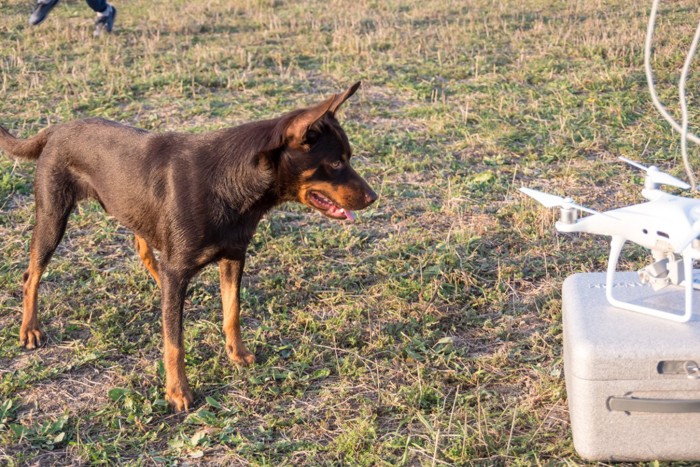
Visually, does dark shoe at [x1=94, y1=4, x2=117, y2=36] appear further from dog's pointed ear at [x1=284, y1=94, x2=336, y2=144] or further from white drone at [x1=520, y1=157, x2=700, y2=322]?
white drone at [x1=520, y1=157, x2=700, y2=322]

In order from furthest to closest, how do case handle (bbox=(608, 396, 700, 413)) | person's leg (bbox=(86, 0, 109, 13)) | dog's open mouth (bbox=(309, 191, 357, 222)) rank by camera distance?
person's leg (bbox=(86, 0, 109, 13)) < dog's open mouth (bbox=(309, 191, 357, 222)) < case handle (bbox=(608, 396, 700, 413))

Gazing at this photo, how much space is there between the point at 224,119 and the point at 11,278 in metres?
3.19

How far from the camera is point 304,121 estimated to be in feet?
12.3

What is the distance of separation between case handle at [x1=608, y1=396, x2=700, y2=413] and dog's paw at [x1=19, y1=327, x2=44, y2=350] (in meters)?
3.20

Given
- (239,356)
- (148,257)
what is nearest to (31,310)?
(148,257)

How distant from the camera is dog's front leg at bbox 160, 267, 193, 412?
13.1 ft

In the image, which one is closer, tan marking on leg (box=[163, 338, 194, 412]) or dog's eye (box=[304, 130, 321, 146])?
dog's eye (box=[304, 130, 321, 146])

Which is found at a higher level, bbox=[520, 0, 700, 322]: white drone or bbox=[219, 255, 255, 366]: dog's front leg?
bbox=[520, 0, 700, 322]: white drone

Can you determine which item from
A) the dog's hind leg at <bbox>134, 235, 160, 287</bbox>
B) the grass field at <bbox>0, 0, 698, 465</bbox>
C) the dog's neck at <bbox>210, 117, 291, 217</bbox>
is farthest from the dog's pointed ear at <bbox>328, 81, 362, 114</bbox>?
the dog's hind leg at <bbox>134, 235, 160, 287</bbox>

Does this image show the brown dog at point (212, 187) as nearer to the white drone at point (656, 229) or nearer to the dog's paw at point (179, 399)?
the dog's paw at point (179, 399)

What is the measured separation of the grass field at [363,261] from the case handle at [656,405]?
18.6 inches

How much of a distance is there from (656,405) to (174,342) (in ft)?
7.47

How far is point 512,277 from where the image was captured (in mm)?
5152

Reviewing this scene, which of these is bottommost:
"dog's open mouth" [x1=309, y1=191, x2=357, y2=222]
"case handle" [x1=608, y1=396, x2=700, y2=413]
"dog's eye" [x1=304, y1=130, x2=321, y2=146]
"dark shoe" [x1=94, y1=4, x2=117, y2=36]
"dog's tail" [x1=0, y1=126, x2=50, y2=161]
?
"case handle" [x1=608, y1=396, x2=700, y2=413]
